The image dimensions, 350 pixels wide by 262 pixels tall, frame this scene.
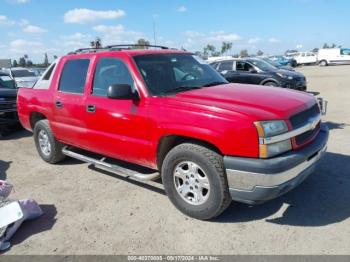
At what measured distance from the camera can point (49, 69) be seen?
5688mm

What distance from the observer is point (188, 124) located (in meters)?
3.51

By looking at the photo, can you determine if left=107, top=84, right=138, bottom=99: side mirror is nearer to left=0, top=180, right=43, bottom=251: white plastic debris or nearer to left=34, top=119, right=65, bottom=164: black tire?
left=0, top=180, right=43, bottom=251: white plastic debris

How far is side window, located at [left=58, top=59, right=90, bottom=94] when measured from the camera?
4.86 meters

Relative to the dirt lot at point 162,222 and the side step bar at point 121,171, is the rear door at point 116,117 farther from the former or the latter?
the dirt lot at point 162,222

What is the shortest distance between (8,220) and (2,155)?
12.2 feet

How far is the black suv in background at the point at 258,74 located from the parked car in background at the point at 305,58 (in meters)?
38.0

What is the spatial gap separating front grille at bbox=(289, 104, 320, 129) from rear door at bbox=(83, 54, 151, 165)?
1.62m

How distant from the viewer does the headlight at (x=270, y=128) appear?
10.3 ft

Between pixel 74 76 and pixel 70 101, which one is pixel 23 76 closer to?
pixel 74 76

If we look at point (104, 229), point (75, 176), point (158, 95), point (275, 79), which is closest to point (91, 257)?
point (104, 229)

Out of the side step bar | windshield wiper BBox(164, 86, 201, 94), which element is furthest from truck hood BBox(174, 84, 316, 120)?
the side step bar

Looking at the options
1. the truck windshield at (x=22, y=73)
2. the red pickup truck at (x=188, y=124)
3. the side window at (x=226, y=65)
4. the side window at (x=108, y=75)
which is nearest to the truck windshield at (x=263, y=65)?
the side window at (x=226, y=65)

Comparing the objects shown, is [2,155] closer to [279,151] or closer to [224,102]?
[224,102]

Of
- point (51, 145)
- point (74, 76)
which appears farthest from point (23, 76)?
point (74, 76)
